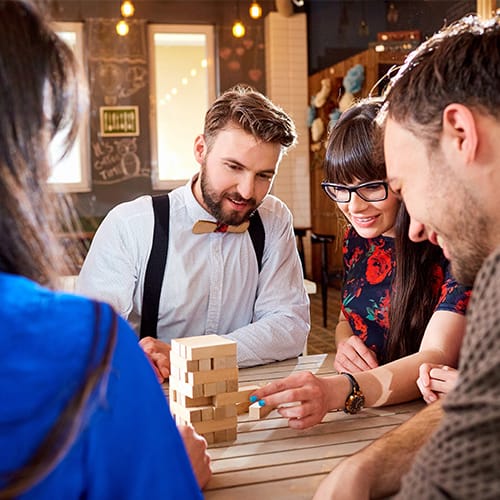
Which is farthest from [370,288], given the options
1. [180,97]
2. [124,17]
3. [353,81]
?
[180,97]

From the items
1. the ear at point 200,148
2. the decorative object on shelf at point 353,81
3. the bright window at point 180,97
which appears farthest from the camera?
the bright window at point 180,97

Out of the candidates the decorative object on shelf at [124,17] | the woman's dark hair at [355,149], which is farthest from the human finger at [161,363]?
the decorative object on shelf at [124,17]

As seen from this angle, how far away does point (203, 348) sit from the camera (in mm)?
1309

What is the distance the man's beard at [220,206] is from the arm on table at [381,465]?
3.86 ft

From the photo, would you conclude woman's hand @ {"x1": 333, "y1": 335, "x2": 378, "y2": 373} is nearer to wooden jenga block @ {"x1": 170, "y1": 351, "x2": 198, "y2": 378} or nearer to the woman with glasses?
the woman with glasses

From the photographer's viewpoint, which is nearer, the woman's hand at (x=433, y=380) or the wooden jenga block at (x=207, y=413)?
the wooden jenga block at (x=207, y=413)

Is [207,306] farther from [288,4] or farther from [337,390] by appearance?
[288,4]

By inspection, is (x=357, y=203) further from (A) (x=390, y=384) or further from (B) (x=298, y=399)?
(B) (x=298, y=399)

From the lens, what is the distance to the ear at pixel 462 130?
3.69ft

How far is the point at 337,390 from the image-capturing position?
4.96 ft

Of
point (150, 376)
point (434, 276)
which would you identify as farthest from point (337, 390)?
point (150, 376)

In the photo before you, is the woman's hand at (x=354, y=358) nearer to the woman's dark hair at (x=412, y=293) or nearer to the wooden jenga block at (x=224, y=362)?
the woman's dark hair at (x=412, y=293)

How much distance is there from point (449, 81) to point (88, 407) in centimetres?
94

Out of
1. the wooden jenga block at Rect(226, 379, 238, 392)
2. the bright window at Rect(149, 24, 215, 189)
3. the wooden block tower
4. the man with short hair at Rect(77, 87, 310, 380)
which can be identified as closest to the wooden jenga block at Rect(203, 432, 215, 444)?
the wooden block tower
